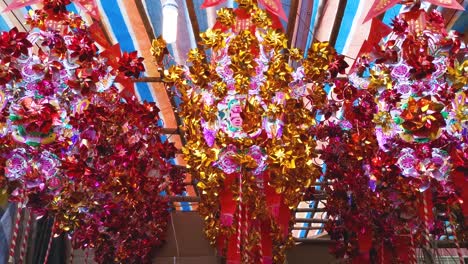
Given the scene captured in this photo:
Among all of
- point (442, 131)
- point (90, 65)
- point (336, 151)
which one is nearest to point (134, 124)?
point (90, 65)

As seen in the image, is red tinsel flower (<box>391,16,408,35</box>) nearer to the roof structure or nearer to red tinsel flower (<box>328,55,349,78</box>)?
red tinsel flower (<box>328,55,349,78</box>)

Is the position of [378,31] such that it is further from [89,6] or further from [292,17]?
[89,6]

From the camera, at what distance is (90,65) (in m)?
2.09

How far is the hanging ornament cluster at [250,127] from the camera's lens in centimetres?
201

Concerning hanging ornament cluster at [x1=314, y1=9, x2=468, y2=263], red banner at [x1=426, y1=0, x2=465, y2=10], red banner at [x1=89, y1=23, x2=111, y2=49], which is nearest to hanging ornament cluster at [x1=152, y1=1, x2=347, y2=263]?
hanging ornament cluster at [x1=314, y1=9, x2=468, y2=263]

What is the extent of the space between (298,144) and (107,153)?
911 mm

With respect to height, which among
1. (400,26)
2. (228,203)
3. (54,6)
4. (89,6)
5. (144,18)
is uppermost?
(144,18)

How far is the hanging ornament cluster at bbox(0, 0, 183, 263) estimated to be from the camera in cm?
194

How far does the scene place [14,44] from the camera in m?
1.95

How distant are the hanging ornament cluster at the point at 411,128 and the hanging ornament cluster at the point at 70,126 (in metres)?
1.10

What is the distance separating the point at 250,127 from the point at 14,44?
1.05 m

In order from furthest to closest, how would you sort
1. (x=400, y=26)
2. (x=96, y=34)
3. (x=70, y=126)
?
(x=96, y=34) < (x=400, y=26) < (x=70, y=126)

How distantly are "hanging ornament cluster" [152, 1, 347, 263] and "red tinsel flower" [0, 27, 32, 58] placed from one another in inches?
22.0

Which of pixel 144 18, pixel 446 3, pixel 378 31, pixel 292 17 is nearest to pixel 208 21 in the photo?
pixel 144 18
